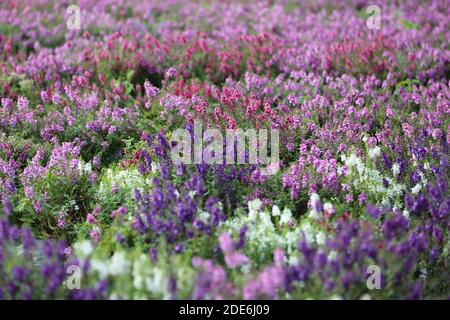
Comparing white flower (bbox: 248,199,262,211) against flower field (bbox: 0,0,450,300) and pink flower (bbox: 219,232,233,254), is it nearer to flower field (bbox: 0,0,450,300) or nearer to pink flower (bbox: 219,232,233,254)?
flower field (bbox: 0,0,450,300)

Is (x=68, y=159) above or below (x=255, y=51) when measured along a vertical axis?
below

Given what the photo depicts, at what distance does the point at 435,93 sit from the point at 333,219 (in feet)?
10.2

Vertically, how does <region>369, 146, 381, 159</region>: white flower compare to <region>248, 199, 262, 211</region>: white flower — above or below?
above

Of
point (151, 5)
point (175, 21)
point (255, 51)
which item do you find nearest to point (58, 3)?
point (151, 5)

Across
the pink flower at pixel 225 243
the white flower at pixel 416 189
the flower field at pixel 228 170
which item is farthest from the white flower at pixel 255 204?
the white flower at pixel 416 189

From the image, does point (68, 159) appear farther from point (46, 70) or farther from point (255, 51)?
point (255, 51)

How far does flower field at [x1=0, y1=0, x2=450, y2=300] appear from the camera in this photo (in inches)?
129

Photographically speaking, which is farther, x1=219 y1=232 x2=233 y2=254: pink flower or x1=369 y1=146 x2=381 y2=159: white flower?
x1=369 y1=146 x2=381 y2=159: white flower

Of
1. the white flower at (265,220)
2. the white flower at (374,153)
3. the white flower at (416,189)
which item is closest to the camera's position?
the white flower at (265,220)

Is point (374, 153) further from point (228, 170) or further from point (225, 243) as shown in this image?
point (225, 243)

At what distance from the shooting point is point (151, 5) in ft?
35.1

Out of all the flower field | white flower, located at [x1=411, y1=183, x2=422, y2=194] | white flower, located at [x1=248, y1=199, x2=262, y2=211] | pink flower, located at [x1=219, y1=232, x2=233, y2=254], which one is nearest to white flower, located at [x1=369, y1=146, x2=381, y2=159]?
the flower field

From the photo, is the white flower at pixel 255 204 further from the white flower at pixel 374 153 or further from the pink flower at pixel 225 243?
the white flower at pixel 374 153

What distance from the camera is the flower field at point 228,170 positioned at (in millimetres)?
3279
